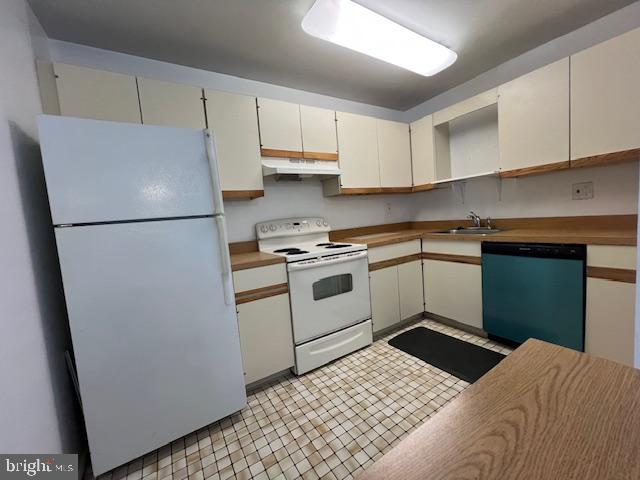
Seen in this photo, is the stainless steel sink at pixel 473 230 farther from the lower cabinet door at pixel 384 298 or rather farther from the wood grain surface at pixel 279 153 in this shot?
the wood grain surface at pixel 279 153

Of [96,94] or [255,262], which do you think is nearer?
[96,94]

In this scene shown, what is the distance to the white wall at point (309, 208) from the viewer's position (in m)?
2.31

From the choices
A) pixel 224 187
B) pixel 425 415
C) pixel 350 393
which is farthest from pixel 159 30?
pixel 425 415

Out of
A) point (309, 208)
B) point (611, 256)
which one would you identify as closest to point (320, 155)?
point (309, 208)

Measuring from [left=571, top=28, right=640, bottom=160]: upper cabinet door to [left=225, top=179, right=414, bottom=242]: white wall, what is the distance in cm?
167

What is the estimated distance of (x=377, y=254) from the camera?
2.39m

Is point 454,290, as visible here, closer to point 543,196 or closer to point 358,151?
point 543,196

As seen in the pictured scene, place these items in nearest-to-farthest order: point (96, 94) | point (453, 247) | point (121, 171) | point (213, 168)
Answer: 1. point (121, 171)
2. point (213, 168)
3. point (96, 94)
4. point (453, 247)

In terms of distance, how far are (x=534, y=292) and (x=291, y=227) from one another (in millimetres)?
1930

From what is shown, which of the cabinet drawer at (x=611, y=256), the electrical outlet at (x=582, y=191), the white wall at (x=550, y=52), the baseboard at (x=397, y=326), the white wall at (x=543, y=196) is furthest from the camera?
the baseboard at (x=397, y=326)

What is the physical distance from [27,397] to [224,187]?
140 centimetres

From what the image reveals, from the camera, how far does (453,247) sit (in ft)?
7.84

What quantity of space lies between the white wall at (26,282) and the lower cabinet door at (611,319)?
9.04ft

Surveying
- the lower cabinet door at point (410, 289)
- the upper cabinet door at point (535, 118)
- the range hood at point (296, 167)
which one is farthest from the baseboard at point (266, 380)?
the upper cabinet door at point (535, 118)
